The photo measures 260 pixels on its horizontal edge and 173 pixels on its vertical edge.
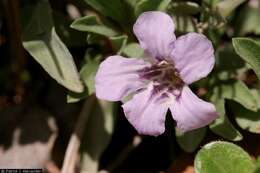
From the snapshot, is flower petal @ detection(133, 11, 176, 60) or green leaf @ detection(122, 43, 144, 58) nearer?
flower petal @ detection(133, 11, 176, 60)

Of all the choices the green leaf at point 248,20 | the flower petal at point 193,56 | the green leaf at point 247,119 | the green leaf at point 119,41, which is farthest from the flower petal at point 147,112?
the green leaf at point 248,20

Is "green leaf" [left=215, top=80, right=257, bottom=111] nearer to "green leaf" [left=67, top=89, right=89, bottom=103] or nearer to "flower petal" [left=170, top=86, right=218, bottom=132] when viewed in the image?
"flower petal" [left=170, top=86, right=218, bottom=132]

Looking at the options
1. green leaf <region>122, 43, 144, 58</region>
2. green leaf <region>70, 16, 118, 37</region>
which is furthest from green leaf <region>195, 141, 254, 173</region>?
green leaf <region>70, 16, 118, 37</region>

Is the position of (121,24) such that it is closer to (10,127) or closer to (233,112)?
(233,112)

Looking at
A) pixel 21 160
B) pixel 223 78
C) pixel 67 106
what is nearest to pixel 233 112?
pixel 223 78

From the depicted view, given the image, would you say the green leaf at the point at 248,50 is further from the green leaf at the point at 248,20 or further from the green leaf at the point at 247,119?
the green leaf at the point at 248,20

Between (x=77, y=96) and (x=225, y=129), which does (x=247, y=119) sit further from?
(x=77, y=96)

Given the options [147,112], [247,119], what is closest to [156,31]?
[147,112]
